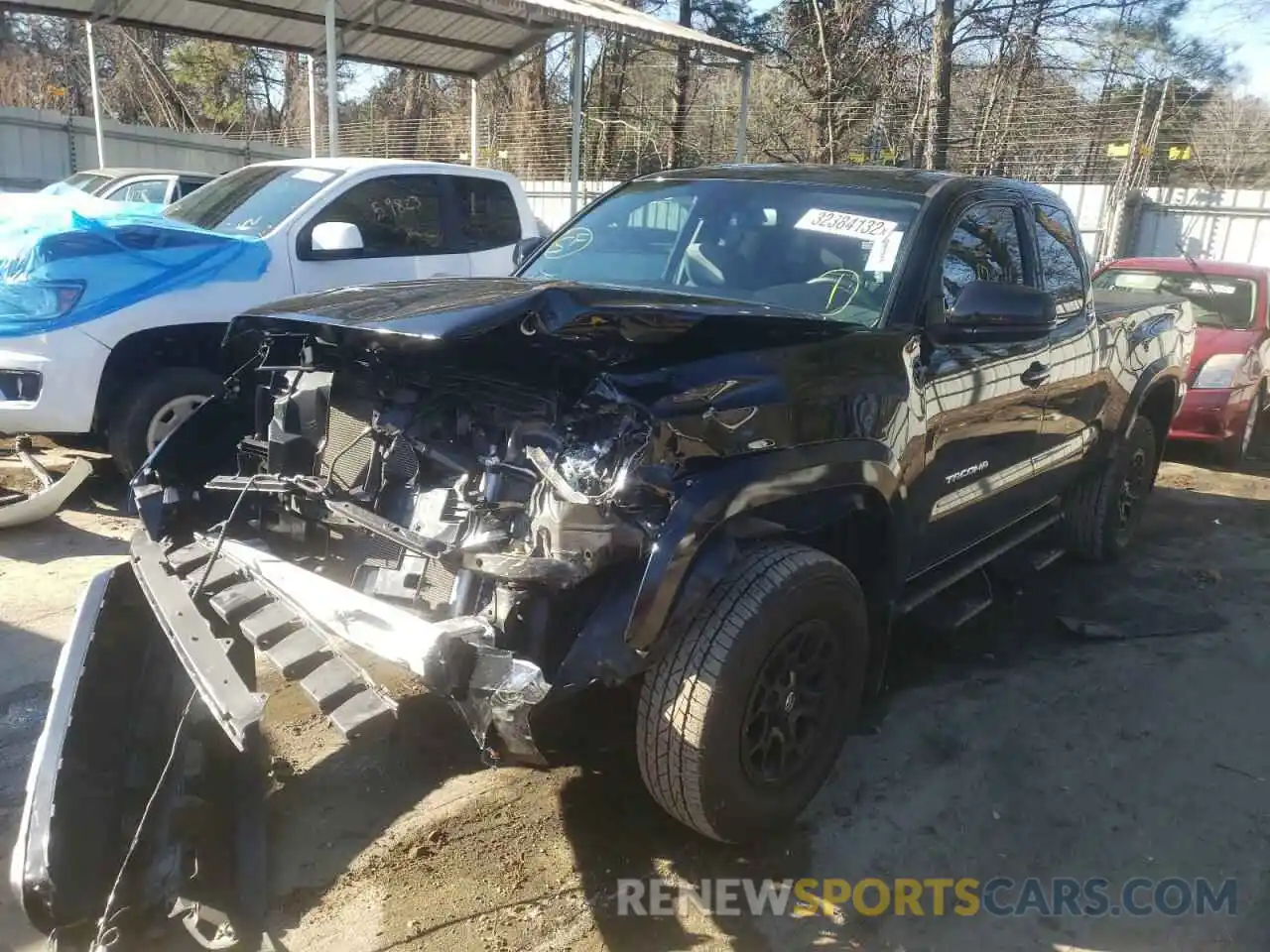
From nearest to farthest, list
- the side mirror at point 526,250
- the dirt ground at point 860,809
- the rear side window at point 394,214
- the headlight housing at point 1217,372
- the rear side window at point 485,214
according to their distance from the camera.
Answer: the dirt ground at point 860,809, the side mirror at point 526,250, the rear side window at point 394,214, the rear side window at point 485,214, the headlight housing at point 1217,372

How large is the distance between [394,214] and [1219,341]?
6.50m

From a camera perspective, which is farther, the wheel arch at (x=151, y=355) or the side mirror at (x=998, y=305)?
the wheel arch at (x=151, y=355)

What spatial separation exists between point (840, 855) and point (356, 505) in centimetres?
182

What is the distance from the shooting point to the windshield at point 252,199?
627cm

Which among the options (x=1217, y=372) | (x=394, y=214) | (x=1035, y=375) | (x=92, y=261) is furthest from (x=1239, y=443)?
(x=92, y=261)

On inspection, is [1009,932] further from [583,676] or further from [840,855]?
[583,676]

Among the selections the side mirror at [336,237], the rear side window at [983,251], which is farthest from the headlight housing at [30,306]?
the rear side window at [983,251]

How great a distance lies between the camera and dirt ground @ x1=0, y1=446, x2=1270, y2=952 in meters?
2.67

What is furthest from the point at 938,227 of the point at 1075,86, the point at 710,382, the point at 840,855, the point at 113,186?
the point at 1075,86

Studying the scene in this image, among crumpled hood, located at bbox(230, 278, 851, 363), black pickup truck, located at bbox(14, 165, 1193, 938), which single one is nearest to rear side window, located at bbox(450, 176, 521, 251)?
black pickup truck, located at bbox(14, 165, 1193, 938)

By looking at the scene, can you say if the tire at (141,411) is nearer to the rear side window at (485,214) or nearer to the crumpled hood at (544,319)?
the rear side window at (485,214)

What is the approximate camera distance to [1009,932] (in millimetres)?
2729

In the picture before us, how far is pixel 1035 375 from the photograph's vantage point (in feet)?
13.2

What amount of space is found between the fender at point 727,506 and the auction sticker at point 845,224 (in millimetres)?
887
